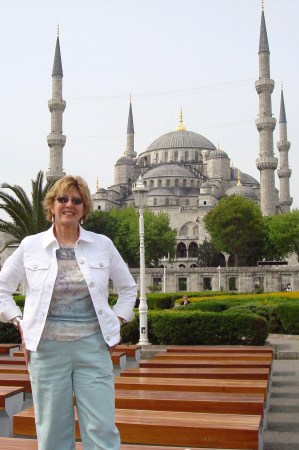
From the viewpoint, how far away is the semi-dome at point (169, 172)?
77750mm

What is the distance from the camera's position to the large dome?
86.8m

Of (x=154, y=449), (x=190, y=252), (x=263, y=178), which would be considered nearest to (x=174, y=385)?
(x=154, y=449)

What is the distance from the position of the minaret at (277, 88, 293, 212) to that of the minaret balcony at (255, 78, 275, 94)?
59.1 feet

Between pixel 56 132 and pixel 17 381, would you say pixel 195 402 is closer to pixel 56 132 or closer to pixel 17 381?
pixel 17 381

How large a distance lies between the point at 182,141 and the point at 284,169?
19638 mm

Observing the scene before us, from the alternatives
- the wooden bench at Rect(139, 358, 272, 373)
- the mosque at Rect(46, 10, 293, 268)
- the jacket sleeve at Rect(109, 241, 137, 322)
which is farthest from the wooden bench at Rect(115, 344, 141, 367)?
the mosque at Rect(46, 10, 293, 268)

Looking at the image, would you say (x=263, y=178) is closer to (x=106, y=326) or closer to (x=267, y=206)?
(x=267, y=206)

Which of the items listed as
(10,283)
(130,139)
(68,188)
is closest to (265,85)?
(130,139)

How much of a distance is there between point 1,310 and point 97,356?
0.57 m

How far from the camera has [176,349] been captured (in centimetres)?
895

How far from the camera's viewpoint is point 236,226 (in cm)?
4784

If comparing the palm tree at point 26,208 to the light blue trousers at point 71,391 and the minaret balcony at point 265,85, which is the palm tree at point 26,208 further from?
the minaret balcony at point 265,85

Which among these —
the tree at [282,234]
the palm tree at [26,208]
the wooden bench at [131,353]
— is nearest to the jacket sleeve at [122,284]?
the wooden bench at [131,353]

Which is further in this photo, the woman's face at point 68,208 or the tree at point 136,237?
the tree at point 136,237
